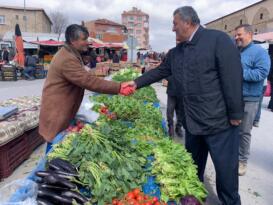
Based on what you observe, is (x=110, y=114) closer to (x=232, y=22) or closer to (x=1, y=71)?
(x=1, y=71)

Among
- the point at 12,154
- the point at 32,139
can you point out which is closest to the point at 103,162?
the point at 12,154

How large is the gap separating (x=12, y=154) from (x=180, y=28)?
3523 mm

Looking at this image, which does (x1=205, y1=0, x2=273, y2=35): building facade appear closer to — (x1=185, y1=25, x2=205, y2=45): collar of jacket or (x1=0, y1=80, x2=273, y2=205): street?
(x1=0, y1=80, x2=273, y2=205): street

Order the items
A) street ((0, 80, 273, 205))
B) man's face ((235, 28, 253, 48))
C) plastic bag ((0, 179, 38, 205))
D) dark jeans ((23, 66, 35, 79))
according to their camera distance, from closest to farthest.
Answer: plastic bag ((0, 179, 38, 205)) < street ((0, 80, 273, 205)) < man's face ((235, 28, 253, 48)) < dark jeans ((23, 66, 35, 79))

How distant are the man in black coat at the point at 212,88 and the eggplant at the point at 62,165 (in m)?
1.37

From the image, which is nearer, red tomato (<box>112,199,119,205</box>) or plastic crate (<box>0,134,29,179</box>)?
red tomato (<box>112,199,119,205</box>)

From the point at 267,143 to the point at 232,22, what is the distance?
2042 inches

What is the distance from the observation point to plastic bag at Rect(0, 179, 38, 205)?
2283 millimetres

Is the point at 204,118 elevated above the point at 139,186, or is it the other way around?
the point at 204,118

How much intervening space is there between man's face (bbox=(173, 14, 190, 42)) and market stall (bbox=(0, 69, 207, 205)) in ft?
3.98

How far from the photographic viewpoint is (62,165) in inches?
104

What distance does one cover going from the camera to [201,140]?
365 centimetres

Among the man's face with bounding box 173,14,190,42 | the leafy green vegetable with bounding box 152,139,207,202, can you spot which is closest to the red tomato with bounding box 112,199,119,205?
the leafy green vegetable with bounding box 152,139,207,202

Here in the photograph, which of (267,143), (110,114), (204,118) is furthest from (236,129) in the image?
(267,143)
